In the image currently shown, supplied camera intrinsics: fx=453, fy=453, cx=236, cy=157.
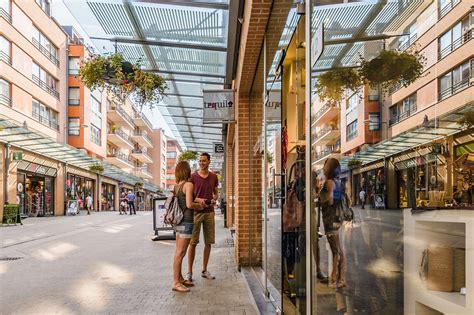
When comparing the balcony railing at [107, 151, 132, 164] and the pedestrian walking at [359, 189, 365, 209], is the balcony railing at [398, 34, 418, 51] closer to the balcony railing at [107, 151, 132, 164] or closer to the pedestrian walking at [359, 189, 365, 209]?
the pedestrian walking at [359, 189, 365, 209]

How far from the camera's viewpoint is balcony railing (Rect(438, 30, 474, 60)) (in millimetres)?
1165

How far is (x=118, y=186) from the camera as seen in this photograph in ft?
167

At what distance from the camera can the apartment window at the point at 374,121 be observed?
1.61 m

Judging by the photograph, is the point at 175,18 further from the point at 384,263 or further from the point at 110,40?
the point at 384,263

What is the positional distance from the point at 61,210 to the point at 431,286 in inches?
1262

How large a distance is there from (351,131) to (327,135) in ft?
1.20

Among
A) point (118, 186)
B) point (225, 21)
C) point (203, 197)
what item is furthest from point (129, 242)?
point (118, 186)

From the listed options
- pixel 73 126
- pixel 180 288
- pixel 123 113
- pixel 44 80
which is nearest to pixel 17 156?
pixel 44 80

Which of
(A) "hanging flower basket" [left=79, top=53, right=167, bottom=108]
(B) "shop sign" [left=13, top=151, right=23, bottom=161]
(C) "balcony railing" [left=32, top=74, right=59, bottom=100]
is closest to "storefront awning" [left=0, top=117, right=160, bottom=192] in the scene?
(B) "shop sign" [left=13, top=151, right=23, bottom=161]

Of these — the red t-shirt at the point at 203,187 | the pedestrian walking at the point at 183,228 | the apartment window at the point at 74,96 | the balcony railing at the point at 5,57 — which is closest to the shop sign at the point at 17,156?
the balcony railing at the point at 5,57

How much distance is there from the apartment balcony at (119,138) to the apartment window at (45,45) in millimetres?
16405

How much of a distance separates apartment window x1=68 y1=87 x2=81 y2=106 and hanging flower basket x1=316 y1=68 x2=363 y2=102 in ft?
119

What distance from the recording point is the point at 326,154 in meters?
2.28

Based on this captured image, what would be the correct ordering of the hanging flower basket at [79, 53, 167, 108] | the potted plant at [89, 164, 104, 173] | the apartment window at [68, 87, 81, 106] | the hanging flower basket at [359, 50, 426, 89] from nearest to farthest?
the hanging flower basket at [359, 50, 426, 89] < the hanging flower basket at [79, 53, 167, 108] < the potted plant at [89, 164, 104, 173] < the apartment window at [68, 87, 81, 106]
